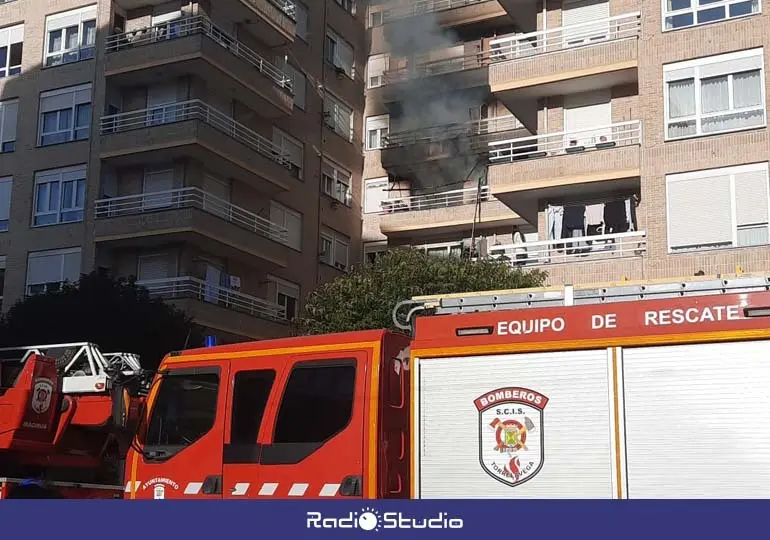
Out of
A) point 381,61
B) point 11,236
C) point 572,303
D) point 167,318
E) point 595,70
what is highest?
point 381,61

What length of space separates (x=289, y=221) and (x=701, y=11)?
636 inches

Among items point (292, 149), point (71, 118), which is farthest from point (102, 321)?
point (292, 149)

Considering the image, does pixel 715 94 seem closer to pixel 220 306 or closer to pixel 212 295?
pixel 220 306

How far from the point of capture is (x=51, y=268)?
99.6 feet

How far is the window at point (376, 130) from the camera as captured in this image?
125 feet

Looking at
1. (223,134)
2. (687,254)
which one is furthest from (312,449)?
(223,134)

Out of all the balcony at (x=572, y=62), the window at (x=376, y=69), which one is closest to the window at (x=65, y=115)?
the window at (x=376, y=69)

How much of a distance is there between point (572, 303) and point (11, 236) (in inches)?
A: 1085

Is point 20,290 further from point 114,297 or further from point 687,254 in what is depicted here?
point 687,254

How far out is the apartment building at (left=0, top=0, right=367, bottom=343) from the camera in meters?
29.4

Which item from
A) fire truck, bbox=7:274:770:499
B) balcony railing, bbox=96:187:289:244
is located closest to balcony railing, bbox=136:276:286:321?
balcony railing, bbox=96:187:289:244

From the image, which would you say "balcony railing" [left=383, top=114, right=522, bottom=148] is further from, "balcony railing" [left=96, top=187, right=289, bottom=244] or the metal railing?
the metal railing

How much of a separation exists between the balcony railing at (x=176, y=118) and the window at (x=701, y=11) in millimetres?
13398

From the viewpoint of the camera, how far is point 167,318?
25.3m
